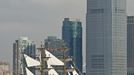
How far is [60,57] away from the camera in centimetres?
13588

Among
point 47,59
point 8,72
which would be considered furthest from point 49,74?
point 8,72

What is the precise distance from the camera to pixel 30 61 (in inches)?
4882

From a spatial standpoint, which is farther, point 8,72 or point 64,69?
point 8,72

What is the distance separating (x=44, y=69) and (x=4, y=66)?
1978 inches

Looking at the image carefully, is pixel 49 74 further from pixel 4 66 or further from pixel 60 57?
pixel 4 66

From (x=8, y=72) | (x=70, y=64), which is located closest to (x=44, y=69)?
(x=70, y=64)

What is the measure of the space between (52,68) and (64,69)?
186cm

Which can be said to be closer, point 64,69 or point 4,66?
point 64,69

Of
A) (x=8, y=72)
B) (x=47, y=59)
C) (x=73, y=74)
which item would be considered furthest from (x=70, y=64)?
(x=8, y=72)

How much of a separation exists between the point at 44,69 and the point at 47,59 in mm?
1986

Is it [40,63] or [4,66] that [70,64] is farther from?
[4,66]

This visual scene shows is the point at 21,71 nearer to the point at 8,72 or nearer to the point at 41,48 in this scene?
the point at 41,48

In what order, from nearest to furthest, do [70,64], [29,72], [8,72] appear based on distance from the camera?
[29,72] < [70,64] < [8,72]

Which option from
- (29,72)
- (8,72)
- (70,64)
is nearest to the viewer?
(29,72)
